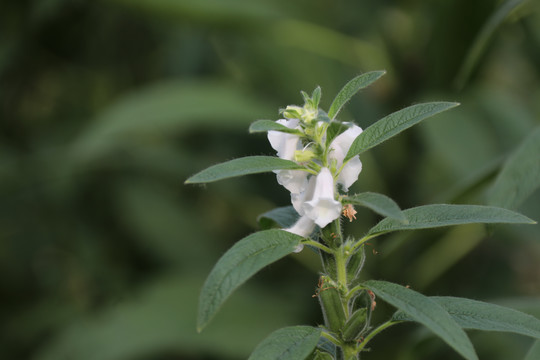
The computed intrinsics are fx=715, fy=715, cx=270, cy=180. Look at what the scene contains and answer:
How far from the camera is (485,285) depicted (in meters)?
1.84

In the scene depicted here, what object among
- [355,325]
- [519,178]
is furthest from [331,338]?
[519,178]

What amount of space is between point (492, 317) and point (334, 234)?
120 millimetres

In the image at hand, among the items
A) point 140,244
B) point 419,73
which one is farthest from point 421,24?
point 140,244

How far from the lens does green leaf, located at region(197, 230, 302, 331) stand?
0.43 metres

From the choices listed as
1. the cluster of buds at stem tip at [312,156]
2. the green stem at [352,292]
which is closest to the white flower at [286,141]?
the cluster of buds at stem tip at [312,156]

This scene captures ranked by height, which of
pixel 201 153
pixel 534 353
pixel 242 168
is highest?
pixel 201 153

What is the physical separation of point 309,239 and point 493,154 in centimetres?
104

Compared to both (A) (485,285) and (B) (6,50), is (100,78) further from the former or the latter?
(A) (485,285)

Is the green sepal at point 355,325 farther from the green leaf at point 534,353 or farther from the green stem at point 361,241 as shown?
the green leaf at point 534,353

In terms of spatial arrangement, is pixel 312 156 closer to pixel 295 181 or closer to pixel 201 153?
pixel 295 181

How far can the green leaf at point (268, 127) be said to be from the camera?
478mm

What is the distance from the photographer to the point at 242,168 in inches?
18.3

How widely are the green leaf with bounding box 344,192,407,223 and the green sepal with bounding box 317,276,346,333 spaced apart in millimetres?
69

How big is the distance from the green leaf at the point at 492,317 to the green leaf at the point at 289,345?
0.25 ft
